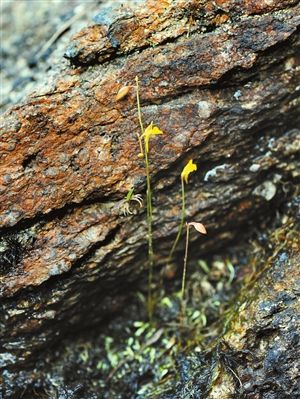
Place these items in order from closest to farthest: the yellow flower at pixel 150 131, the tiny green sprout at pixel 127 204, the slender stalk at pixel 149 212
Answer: the yellow flower at pixel 150 131 → the slender stalk at pixel 149 212 → the tiny green sprout at pixel 127 204

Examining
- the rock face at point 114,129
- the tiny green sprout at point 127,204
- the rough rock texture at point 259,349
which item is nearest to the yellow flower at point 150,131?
the rock face at point 114,129

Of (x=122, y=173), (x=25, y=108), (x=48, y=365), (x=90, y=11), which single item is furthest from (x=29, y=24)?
(x=48, y=365)

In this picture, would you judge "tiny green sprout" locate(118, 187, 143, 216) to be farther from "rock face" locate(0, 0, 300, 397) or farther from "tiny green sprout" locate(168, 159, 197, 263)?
"tiny green sprout" locate(168, 159, 197, 263)

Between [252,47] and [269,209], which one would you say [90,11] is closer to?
[252,47]

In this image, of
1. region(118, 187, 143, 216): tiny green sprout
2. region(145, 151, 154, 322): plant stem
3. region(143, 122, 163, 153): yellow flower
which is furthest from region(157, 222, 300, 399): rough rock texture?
region(143, 122, 163, 153): yellow flower

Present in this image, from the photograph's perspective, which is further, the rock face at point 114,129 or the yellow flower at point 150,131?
the rock face at point 114,129

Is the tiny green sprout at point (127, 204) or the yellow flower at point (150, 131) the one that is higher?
the yellow flower at point (150, 131)

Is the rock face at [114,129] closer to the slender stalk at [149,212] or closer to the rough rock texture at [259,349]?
the slender stalk at [149,212]

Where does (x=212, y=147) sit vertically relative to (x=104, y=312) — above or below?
above
